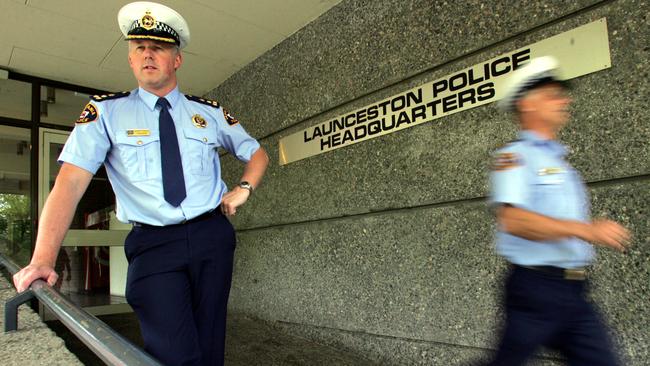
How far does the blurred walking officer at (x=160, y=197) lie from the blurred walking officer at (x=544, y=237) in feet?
3.12

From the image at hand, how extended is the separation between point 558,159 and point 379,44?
2228 millimetres

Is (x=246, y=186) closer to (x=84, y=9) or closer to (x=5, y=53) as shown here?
(x=84, y=9)

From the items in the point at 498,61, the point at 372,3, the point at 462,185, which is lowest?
the point at 462,185

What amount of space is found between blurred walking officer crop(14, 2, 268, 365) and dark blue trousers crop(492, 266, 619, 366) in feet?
3.21

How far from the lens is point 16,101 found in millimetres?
5520

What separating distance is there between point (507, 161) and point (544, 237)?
268 millimetres

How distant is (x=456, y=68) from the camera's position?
2932 mm

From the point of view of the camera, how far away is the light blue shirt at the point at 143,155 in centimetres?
152

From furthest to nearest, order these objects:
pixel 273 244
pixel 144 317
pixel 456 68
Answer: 1. pixel 273 244
2. pixel 456 68
3. pixel 144 317

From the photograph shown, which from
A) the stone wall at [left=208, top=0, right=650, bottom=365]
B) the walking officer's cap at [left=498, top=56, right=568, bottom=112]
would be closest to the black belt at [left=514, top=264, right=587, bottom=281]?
the walking officer's cap at [left=498, top=56, right=568, bottom=112]

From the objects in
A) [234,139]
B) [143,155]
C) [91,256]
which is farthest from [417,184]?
[91,256]

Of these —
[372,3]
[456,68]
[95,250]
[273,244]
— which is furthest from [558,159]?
[95,250]

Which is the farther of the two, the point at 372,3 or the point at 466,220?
the point at 372,3

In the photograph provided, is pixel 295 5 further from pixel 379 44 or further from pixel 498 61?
pixel 498 61
